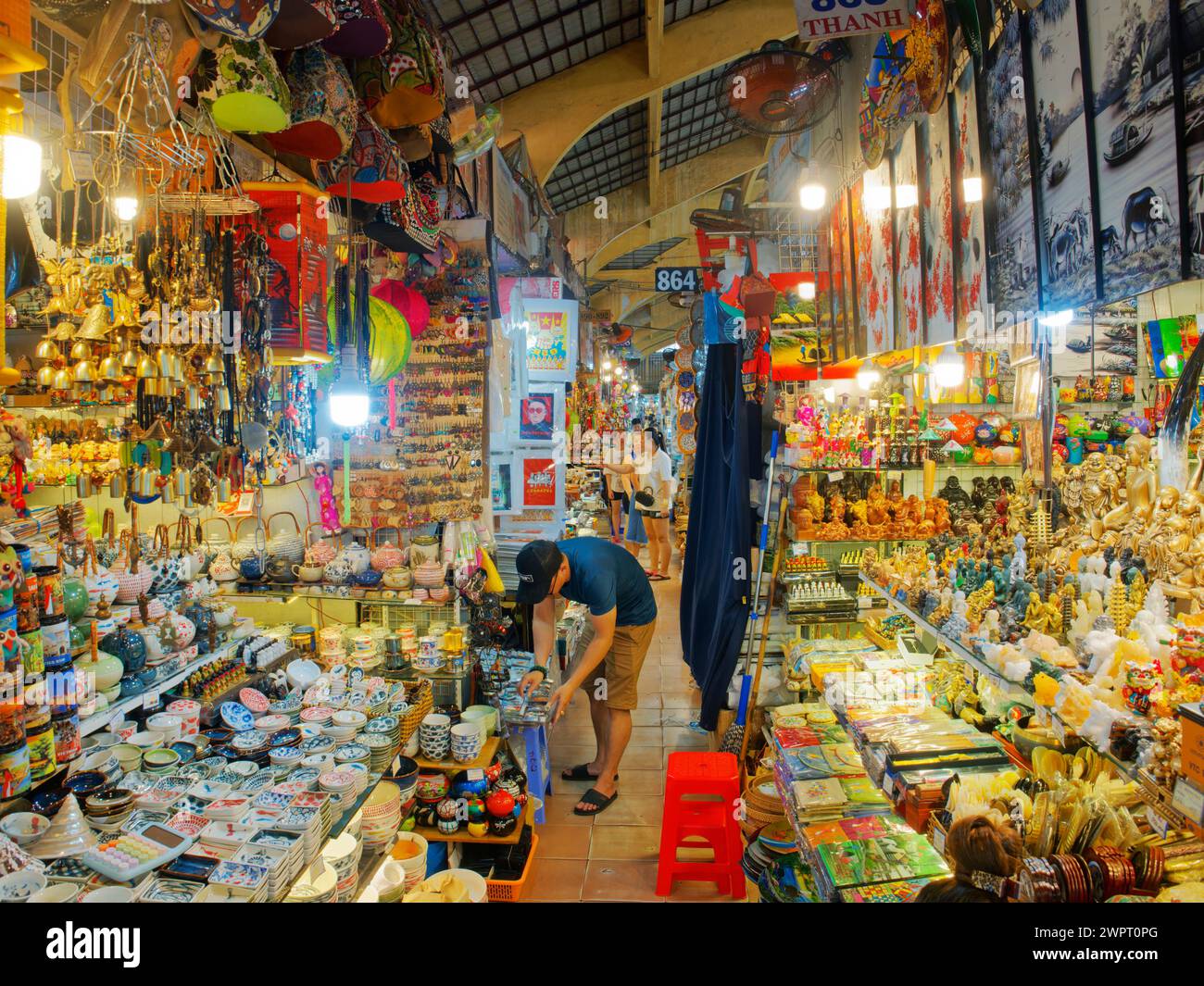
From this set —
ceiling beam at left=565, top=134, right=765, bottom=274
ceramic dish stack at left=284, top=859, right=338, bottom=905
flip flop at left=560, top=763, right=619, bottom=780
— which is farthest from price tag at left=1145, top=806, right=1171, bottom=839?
ceiling beam at left=565, top=134, right=765, bottom=274

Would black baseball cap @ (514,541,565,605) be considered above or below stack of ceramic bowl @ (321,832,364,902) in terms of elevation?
above

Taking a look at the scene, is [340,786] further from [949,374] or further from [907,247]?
[949,374]

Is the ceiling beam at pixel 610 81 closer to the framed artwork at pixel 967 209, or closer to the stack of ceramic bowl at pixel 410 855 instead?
the framed artwork at pixel 967 209

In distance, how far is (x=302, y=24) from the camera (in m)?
1.96

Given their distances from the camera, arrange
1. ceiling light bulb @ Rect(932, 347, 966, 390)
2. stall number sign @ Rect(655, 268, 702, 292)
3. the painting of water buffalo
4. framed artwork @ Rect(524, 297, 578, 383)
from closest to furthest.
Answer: the painting of water buffalo
ceiling light bulb @ Rect(932, 347, 966, 390)
framed artwork @ Rect(524, 297, 578, 383)
stall number sign @ Rect(655, 268, 702, 292)

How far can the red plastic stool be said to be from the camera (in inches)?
129

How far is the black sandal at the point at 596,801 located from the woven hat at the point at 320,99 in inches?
129

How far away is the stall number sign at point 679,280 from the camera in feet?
28.3

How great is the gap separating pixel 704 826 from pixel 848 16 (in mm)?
3275

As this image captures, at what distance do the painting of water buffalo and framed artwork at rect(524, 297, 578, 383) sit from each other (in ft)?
16.8

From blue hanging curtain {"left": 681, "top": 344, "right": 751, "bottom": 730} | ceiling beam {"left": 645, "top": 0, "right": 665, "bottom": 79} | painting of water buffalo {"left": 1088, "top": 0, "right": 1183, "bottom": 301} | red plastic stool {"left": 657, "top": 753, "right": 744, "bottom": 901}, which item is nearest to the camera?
painting of water buffalo {"left": 1088, "top": 0, "right": 1183, "bottom": 301}

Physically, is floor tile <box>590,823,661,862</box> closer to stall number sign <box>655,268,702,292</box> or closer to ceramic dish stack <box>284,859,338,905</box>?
ceramic dish stack <box>284,859,338,905</box>
